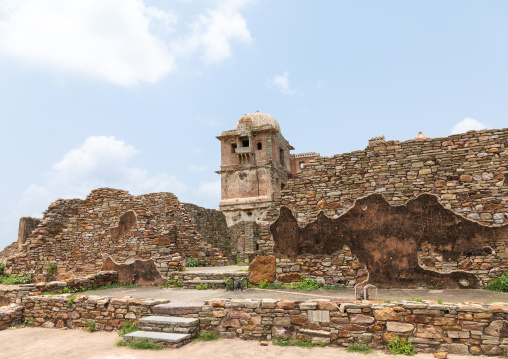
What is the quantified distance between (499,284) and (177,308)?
23.6 ft

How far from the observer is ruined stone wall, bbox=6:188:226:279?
12.6 m

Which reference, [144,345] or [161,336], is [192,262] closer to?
[161,336]

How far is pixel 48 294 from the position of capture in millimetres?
9727

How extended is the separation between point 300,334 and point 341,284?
2.70 meters

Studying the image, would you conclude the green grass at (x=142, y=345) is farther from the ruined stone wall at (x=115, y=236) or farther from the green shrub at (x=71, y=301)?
the ruined stone wall at (x=115, y=236)

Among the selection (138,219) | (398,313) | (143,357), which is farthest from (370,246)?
(138,219)

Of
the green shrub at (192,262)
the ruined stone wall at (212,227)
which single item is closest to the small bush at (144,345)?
the green shrub at (192,262)

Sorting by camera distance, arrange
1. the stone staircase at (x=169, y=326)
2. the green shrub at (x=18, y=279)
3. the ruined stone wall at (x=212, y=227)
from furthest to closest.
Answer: the ruined stone wall at (x=212, y=227)
the green shrub at (x=18, y=279)
the stone staircase at (x=169, y=326)

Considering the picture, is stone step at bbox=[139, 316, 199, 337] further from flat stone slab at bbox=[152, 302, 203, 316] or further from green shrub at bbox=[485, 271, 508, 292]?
green shrub at bbox=[485, 271, 508, 292]

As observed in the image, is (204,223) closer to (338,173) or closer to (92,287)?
(92,287)

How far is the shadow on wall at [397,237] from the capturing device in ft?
26.3

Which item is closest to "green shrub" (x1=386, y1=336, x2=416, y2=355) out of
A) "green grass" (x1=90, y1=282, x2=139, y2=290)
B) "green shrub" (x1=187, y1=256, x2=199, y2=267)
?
"green grass" (x1=90, y1=282, x2=139, y2=290)

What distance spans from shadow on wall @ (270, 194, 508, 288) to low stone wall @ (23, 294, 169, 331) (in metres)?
4.10

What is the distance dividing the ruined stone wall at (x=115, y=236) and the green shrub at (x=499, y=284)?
30.6 feet
